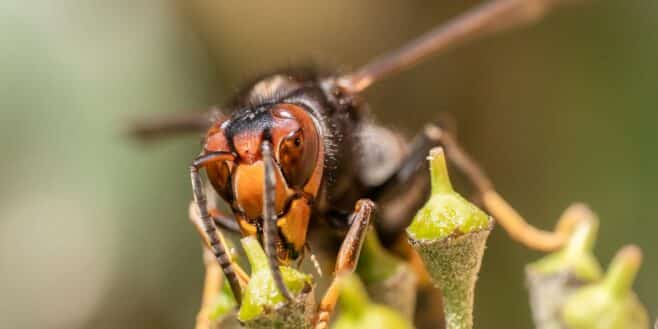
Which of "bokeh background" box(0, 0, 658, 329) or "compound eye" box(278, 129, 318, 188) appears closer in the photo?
"compound eye" box(278, 129, 318, 188)

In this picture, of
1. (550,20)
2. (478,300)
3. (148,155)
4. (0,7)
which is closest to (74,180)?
→ (148,155)

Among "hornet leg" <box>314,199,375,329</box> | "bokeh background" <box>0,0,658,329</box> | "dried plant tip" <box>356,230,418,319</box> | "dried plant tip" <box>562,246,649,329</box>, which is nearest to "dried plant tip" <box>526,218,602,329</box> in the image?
"dried plant tip" <box>562,246,649,329</box>

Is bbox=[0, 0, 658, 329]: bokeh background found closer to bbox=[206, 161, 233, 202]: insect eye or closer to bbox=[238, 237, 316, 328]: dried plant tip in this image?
bbox=[206, 161, 233, 202]: insect eye

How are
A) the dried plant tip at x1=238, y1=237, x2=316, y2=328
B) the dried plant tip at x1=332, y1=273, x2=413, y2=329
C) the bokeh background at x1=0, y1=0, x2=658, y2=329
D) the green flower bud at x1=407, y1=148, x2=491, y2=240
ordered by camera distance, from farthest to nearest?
the bokeh background at x1=0, y1=0, x2=658, y2=329 < the green flower bud at x1=407, y1=148, x2=491, y2=240 < the dried plant tip at x1=238, y1=237, x2=316, y2=328 < the dried plant tip at x1=332, y1=273, x2=413, y2=329

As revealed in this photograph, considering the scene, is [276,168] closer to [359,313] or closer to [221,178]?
[221,178]

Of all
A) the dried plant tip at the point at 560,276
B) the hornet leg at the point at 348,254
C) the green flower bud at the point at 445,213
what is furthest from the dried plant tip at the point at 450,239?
the dried plant tip at the point at 560,276

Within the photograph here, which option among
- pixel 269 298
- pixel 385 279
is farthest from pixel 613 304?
pixel 269 298

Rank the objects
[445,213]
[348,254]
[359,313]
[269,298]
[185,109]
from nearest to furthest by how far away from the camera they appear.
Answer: [359,313]
[269,298]
[445,213]
[348,254]
[185,109]
